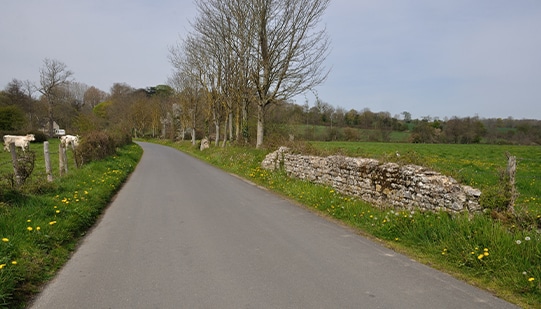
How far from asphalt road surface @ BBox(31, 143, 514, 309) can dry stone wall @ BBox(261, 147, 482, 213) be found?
1.54m

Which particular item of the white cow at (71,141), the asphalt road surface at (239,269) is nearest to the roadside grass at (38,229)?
the asphalt road surface at (239,269)

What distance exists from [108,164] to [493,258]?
52.2 ft

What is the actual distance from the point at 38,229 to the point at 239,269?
3.52 metres

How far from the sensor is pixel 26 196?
23.6 ft

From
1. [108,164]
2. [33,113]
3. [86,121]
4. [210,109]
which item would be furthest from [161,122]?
[108,164]

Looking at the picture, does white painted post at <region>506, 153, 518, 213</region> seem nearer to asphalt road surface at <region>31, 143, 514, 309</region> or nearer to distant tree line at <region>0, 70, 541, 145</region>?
asphalt road surface at <region>31, 143, 514, 309</region>

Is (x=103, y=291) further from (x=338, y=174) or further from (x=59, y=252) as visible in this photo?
(x=338, y=174)

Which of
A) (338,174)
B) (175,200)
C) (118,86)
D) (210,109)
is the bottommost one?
(175,200)

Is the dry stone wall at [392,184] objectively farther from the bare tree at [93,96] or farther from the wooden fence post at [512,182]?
the bare tree at [93,96]

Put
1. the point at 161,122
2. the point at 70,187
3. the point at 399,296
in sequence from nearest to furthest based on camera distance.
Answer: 1. the point at 399,296
2. the point at 70,187
3. the point at 161,122

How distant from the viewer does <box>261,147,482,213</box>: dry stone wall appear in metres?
6.18

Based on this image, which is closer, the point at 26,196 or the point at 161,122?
the point at 26,196

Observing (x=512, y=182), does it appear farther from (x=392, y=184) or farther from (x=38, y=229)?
(x=38, y=229)

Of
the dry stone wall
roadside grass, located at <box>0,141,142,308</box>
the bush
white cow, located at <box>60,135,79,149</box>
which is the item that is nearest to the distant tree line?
white cow, located at <box>60,135,79,149</box>
